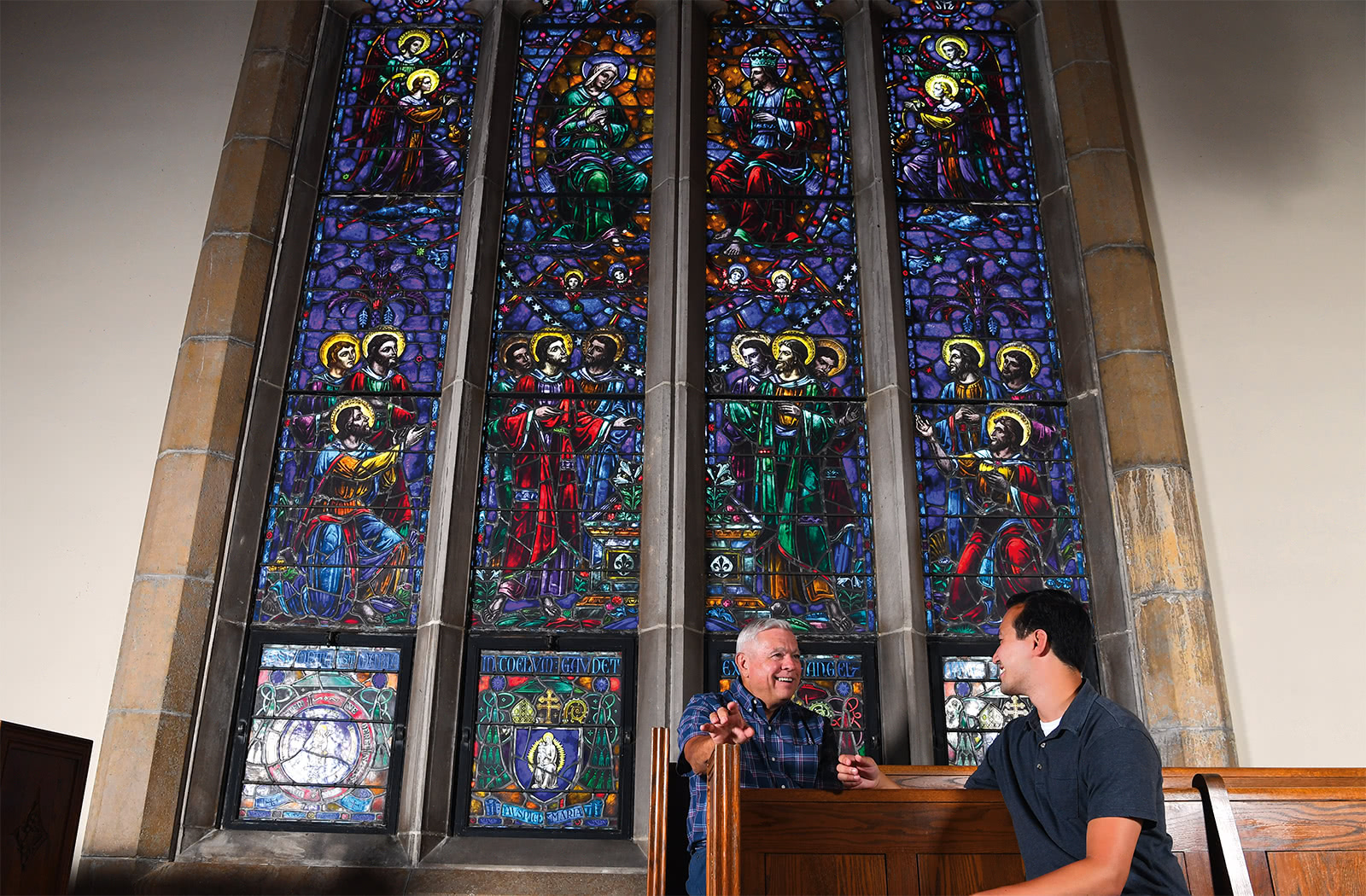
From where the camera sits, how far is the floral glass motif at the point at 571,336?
4.93m

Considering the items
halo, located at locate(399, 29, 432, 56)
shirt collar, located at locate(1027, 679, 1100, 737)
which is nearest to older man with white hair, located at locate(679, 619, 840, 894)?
shirt collar, located at locate(1027, 679, 1100, 737)

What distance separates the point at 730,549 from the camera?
495 centimetres

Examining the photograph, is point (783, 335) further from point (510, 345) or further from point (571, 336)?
point (510, 345)

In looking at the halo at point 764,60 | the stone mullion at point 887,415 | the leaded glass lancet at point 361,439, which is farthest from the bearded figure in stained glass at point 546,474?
the halo at point 764,60

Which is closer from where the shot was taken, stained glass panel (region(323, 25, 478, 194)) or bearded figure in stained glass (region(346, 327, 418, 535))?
bearded figure in stained glass (region(346, 327, 418, 535))

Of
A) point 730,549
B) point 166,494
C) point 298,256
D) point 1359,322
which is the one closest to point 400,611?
point 166,494

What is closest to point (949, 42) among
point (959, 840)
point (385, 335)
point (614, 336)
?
A: point (614, 336)

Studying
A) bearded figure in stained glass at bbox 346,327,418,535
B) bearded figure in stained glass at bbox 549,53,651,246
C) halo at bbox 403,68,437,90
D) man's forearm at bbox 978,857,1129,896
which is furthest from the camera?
halo at bbox 403,68,437,90

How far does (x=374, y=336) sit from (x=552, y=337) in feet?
2.69

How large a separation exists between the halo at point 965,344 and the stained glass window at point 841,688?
143cm

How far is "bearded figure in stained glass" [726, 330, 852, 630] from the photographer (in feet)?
16.1

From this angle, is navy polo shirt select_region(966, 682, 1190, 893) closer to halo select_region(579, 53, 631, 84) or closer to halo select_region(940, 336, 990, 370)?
halo select_region(940, 336, 990, 370)

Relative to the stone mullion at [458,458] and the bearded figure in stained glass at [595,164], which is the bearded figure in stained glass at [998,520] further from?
the stone mullion at [458,458]

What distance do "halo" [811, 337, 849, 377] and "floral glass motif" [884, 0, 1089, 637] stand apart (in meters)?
0.29
